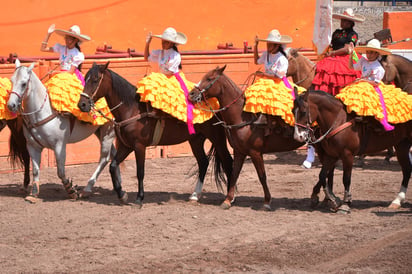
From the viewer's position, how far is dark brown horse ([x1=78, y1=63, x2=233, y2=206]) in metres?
11.6

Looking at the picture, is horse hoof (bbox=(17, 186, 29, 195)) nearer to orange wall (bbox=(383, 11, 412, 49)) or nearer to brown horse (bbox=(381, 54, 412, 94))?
brown horse (bbox=(381, 54, 412, 94))

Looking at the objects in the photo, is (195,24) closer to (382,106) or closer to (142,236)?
(382,106)

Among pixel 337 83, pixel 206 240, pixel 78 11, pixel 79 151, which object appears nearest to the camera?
pixel 206 240

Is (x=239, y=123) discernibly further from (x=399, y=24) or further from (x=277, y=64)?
(x=399, y=24)

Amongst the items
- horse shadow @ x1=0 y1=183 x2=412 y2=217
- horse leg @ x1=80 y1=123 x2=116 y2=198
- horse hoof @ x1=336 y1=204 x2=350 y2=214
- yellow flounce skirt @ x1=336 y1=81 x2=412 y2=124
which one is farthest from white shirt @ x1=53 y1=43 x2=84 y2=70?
horse hoof @ x1=336 y1=204 x2=350 y2=214

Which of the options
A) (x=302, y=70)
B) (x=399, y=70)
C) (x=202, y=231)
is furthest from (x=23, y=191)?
(x=399, y=70)

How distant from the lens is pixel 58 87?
1209 centimetres

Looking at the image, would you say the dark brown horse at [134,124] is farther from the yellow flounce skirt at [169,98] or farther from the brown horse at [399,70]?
the brown horse at [399,70]

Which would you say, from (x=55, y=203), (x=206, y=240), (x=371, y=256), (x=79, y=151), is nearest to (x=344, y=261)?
(x=371, y=256)

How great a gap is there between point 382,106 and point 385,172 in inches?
142

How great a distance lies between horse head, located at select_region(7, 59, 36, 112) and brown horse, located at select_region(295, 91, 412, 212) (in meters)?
3.87

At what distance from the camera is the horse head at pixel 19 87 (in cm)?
1146

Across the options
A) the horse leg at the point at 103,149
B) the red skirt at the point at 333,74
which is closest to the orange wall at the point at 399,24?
the red skirt at the point at 333,74

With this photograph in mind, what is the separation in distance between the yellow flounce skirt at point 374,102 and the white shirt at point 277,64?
889mm
